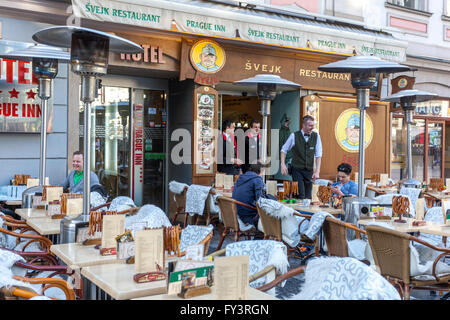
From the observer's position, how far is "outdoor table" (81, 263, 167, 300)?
94.0 inches

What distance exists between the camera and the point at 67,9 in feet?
24.0

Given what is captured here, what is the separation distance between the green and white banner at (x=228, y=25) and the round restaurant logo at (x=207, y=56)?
2.38 feet

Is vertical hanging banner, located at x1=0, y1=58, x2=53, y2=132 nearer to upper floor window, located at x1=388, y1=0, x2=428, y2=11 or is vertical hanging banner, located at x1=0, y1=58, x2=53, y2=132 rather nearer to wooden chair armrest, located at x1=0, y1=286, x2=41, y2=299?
wooden chair armrest, located at x1=0, y1=286, x2=41, y2=299

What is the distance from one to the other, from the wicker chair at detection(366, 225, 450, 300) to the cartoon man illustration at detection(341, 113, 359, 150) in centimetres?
709

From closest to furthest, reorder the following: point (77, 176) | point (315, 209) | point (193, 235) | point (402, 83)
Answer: point (193, 235), point (315, 209), point (77, 176), point (402, 83)

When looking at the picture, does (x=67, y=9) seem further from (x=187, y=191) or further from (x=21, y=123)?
(x=187, y=191)

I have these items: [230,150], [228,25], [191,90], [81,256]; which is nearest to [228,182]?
[230,150]

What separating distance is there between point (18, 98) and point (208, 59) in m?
3.36

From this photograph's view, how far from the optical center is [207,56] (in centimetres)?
884

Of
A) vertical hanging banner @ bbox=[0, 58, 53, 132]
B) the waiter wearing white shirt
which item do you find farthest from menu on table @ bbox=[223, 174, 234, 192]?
vertical hanging banner @ bbox=[0, 58, 53, 132]

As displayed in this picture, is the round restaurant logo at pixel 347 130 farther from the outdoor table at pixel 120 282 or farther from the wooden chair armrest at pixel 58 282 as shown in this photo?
the wooden chair armrest at pixel 58 282

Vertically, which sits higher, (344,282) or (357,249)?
(344,282)

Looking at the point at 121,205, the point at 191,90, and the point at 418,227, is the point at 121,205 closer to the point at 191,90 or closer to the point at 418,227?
the point at 418,227

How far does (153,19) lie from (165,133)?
3.04 meters
